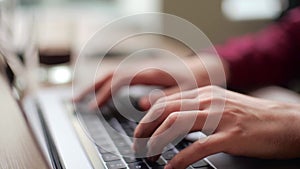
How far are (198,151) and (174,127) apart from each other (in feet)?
0.14

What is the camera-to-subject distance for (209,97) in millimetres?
657

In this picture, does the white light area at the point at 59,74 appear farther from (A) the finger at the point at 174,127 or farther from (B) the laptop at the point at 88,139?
(A) the finger at the point at 174,127

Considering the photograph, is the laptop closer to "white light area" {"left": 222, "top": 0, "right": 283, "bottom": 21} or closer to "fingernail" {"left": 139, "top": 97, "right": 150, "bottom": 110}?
"fingernail" {"left": 139, "top": 97, "right": 150, "bottom": 110}

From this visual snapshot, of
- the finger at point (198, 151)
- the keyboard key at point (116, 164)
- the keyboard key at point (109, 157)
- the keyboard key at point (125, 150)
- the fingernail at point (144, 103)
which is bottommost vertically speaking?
the keyboard key at point (125, 150)

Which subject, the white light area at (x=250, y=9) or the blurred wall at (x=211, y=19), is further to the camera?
the white light area at (x=250, y=9)

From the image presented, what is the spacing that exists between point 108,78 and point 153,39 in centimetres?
63

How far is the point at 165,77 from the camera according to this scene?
90 centimetres

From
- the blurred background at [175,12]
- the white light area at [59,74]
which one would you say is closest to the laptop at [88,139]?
the white light area at [59,74]

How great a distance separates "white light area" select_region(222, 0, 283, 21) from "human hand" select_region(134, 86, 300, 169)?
1528 mm

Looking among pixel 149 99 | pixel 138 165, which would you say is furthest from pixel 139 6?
pixel 138 165

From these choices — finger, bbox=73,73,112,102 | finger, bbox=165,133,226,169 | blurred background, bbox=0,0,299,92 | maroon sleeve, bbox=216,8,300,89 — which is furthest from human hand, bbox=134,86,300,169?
blurred background, bbox=0,0,299,92

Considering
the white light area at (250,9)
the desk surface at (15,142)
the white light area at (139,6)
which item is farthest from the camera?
the white light area at (250,9)

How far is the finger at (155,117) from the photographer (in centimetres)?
60

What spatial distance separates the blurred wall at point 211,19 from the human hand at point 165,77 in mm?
1065
